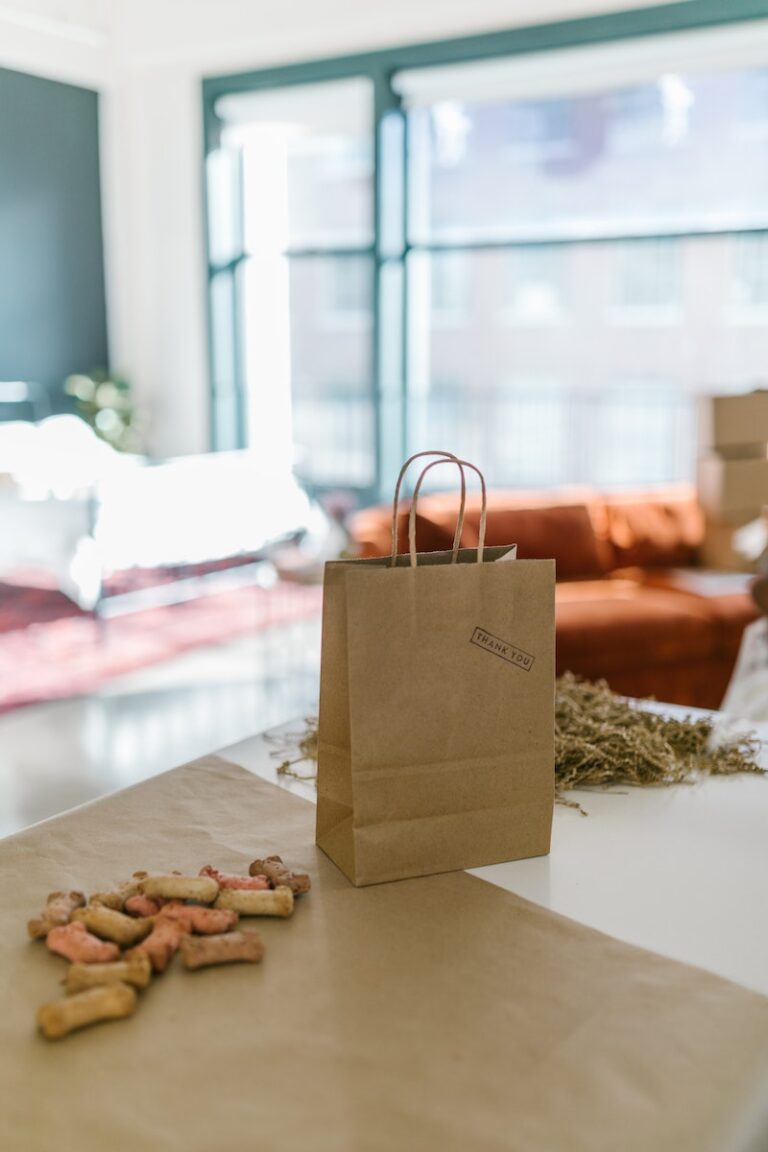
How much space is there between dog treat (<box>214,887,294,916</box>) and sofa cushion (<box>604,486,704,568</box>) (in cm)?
330

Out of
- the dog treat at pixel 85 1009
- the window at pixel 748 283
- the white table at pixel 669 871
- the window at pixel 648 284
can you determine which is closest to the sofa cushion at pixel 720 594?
the white table at pixel 669 871

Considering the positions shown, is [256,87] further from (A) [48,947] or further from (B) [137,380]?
(A) [48,947]

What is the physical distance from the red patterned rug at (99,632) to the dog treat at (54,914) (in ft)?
9.83

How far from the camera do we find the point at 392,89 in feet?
18.4

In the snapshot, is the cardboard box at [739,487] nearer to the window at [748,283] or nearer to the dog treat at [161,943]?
the dog treat at [161,943]

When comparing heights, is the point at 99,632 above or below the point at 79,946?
below

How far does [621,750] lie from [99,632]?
361 cm

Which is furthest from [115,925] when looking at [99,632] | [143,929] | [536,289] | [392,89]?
[536,289]

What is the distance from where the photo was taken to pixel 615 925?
2.93 feet

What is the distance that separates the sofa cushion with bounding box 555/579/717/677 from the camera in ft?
10.9

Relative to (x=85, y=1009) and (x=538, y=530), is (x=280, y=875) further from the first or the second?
(x=538, y=530)

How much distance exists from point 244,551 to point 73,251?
251 cm

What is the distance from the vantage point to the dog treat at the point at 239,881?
0.91m

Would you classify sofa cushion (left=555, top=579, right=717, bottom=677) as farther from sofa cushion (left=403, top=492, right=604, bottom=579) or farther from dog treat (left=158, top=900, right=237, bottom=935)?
dog treat (left=158, top=900, right=237, bottom=935)
